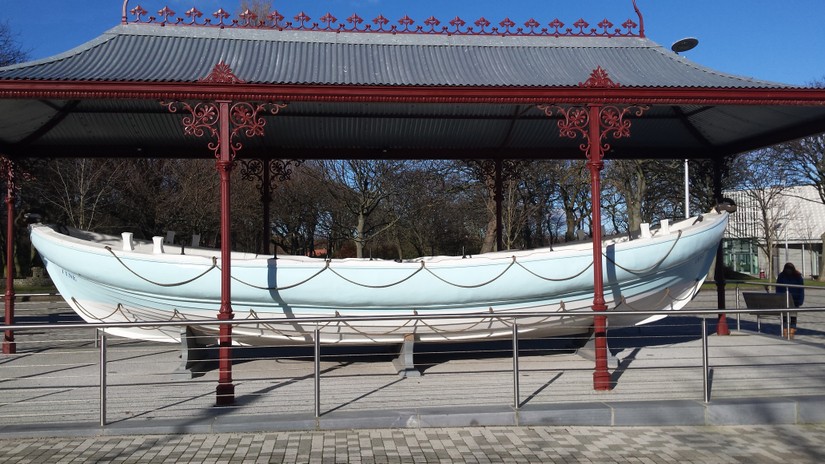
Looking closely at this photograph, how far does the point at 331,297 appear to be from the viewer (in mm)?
9094

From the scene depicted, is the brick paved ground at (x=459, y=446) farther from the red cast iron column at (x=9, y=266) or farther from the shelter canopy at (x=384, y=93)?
the red cast iron column at (x=9, y=266)

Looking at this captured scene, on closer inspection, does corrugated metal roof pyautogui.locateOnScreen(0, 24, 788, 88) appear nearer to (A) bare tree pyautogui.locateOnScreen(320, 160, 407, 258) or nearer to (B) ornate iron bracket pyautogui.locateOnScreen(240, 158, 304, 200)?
(B) ornate iron bracket pyautogui.locateOnScreen(240, 158, 304, 200)

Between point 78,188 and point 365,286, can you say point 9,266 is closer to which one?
point 365,286

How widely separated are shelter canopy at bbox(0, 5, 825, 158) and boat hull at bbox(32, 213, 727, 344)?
2107 millimetres

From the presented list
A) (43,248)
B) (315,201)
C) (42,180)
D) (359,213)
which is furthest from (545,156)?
(42,180)

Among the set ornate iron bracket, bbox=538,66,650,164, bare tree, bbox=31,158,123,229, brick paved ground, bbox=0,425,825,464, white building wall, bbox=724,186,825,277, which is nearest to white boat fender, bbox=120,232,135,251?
brick paved ground, bbox=0,425,825,464

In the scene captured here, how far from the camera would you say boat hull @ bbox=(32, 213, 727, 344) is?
8.99 meters

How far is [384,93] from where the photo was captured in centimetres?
764

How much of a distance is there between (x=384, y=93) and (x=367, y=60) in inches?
77.3

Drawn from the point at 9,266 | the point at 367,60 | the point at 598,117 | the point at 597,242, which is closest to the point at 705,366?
the point at 597,242

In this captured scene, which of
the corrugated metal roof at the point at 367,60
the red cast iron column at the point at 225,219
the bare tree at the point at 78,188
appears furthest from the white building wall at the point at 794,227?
the red cast iron column at the point at 225,219

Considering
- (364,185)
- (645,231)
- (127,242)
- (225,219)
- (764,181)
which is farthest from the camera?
(764,181)

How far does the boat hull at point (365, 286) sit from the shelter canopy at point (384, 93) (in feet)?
6.91

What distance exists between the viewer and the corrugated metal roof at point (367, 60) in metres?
8.17
